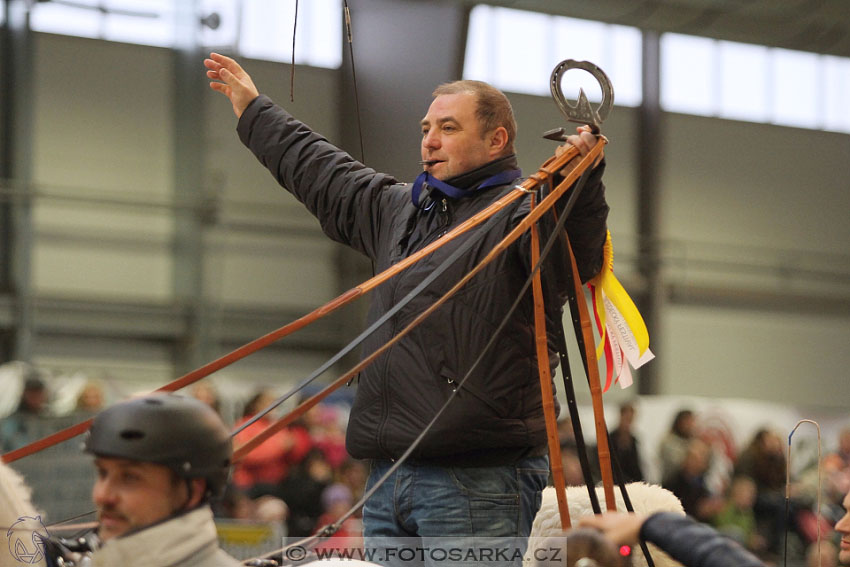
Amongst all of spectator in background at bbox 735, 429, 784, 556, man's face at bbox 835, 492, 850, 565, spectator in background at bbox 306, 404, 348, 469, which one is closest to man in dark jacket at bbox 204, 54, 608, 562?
man's face at bbox 835, 492, 850, 565

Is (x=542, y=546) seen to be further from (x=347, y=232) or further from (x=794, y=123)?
(x=794, y=123)

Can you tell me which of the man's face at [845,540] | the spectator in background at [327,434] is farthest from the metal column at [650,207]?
the man's face at [845,540]

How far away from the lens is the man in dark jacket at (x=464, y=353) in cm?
265

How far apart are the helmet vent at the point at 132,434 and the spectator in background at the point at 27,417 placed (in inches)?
180

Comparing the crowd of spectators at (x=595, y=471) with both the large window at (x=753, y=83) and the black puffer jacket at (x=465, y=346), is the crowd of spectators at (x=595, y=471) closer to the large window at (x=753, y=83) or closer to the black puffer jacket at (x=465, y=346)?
the black puffer jacket at (x=465, y=346)

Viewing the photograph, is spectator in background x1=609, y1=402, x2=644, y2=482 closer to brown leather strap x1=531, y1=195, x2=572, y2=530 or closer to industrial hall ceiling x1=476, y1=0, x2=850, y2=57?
industrial hall ceiling x1=476, y1=0, x2=850, y2=57

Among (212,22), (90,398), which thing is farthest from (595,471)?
(212,22)

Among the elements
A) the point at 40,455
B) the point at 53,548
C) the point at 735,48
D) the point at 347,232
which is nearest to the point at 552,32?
the point at 735,48

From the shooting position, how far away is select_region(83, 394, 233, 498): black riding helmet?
6.00 feet

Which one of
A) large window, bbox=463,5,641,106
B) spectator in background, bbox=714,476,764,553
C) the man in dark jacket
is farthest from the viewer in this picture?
large window, bbox=463,5,641,106

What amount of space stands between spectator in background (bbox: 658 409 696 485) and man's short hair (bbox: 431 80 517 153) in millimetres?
6456

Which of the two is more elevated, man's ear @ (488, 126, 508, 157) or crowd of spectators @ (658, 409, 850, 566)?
man's ear @ (488, 126, 508, 157)

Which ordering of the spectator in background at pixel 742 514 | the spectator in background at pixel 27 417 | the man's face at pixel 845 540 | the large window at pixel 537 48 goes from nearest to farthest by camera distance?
the man's face at pixel 845 540
the spectator in background at pixel 27 417
the spectator in background at pixel 742 514
the large window at pixel 537 48

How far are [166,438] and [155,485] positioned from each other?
0.23 ft
